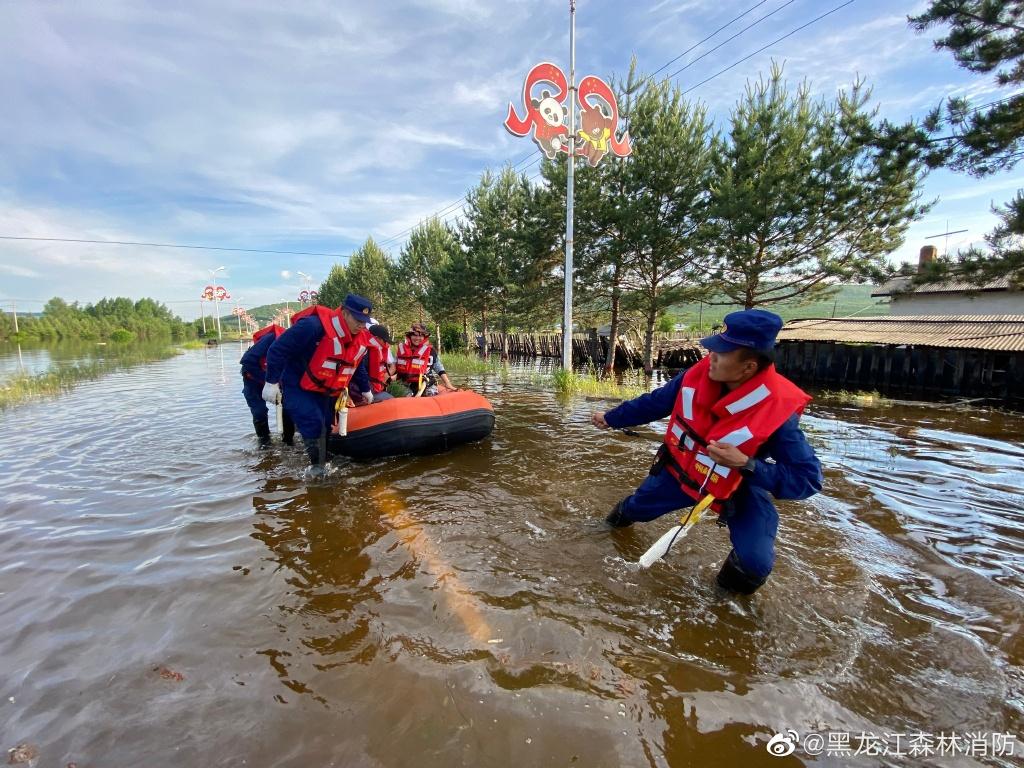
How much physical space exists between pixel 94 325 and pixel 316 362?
73456 millimetres

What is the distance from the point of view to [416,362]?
7.39 m

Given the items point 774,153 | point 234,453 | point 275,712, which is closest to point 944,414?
point 774,153

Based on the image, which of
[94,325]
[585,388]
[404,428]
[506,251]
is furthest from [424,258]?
[94,325]

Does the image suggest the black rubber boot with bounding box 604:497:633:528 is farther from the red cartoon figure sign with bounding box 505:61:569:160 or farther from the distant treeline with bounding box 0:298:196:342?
the distant treeline with bounding box 0:298:196:342

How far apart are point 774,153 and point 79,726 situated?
1622 cm

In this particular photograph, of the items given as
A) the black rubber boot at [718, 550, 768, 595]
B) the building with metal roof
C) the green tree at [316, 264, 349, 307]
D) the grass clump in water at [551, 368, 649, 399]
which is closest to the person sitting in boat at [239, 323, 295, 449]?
the black rubber boot at [718, 550, 768, 595]

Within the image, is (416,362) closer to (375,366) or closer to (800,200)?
(375,366)

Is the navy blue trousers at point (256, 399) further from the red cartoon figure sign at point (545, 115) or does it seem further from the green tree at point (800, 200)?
the green tree at point (800, 200)

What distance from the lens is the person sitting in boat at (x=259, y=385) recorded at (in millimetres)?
5902

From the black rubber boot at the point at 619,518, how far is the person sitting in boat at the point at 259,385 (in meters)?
4.50

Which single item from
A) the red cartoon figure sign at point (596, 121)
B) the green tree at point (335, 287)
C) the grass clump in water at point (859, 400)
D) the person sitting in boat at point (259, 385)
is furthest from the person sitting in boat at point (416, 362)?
the green tree at point (335, 287)

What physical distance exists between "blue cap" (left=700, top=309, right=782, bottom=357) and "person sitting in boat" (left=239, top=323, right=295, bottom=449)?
545 cm

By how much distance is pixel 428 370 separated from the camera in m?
7.59

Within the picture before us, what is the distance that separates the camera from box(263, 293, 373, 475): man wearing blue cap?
4574 mm
